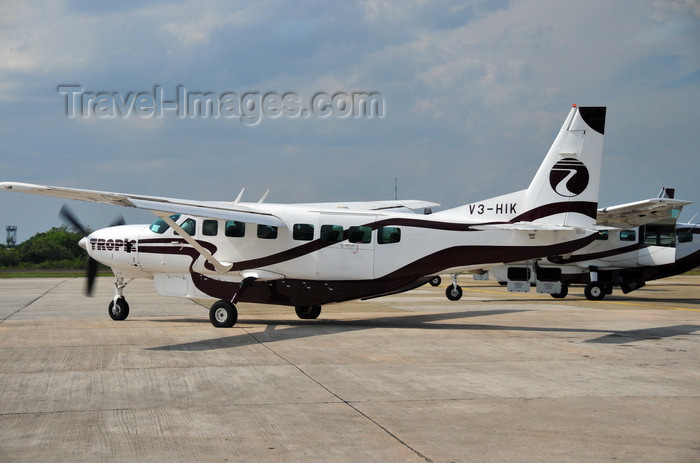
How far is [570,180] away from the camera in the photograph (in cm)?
1602

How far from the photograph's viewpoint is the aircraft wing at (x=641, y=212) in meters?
24.5

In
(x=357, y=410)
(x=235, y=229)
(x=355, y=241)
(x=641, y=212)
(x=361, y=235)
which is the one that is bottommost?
(x=357, y=410)

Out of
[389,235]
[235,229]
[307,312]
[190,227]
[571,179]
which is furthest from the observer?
[307,312]

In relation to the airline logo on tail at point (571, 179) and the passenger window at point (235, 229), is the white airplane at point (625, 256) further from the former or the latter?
the passenger window at point (235, 229)

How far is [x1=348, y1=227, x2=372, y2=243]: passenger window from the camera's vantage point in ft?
54.5

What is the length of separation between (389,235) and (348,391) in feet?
24.7

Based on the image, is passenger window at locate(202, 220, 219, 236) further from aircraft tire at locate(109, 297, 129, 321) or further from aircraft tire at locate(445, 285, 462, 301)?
aircraft tire at locate(445, 285, 462, 301)

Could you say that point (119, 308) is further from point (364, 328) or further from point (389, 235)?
point (389, 235)

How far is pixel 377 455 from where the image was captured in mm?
6496

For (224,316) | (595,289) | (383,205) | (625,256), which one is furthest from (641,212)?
(224,316)

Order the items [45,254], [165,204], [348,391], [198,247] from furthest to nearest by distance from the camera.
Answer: [45,254], [198,247], [165,204], [348,391]

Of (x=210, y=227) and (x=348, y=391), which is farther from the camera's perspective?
(x=210, y=227)

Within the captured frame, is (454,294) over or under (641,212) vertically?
under

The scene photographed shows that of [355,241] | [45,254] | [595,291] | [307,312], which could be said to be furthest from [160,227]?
[45,254]
